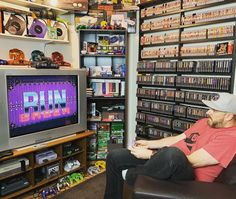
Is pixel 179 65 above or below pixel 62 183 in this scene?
above

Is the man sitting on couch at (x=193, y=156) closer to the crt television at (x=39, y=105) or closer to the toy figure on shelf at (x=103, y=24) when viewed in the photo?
the crt television at (x=39, y=105)

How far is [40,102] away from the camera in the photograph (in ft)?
6.79

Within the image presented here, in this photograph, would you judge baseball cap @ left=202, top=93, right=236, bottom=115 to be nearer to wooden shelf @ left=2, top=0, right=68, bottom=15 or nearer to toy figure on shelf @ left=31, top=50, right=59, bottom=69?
toy figure on shelf @ left=31, top=50, right=59, bottom=69

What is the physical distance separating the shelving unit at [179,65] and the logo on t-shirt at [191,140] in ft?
2.02

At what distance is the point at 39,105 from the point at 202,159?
148 centimetres

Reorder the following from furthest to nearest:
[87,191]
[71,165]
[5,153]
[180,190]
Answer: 1. [71,165]
2. [87,191]
3. [5,153]
4. [180,190]

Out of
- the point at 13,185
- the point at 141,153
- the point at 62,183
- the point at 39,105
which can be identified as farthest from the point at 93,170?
the point at 141,153

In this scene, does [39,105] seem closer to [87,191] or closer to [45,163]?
[45,163]

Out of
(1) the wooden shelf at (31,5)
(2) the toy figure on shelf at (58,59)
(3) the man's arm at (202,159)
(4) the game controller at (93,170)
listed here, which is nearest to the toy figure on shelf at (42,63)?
(2) the toy figure on shelf at (58,59)

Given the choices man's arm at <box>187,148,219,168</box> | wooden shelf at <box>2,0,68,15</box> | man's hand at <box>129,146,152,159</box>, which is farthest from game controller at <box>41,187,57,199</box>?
wooden shelf at <box>2,0,68,15</box>

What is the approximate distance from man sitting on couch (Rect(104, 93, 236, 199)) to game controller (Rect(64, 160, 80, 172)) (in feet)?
2.71

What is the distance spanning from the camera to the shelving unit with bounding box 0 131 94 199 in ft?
6.35

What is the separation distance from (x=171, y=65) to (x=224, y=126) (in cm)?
112

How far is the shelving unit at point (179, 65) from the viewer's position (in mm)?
2092
